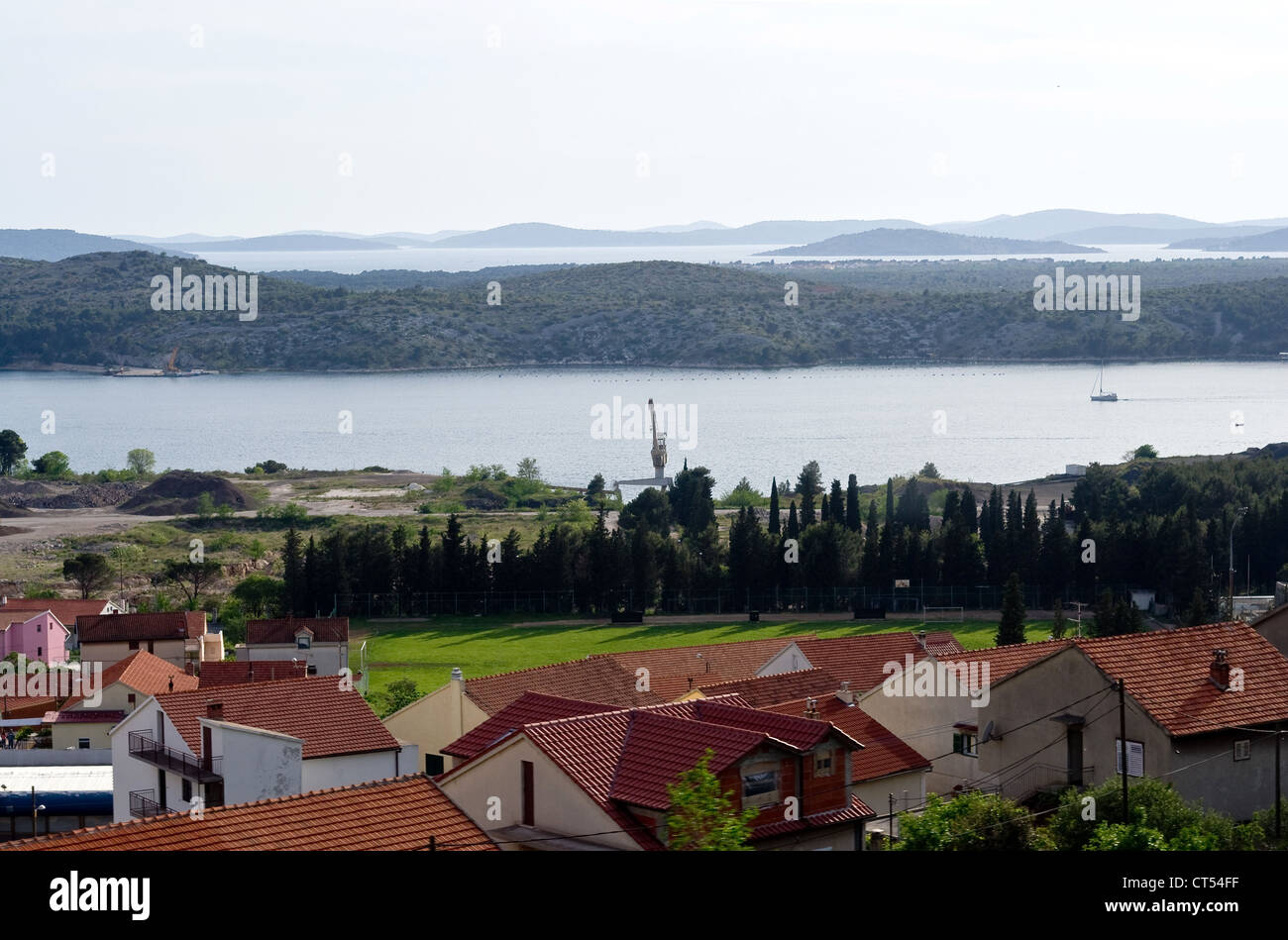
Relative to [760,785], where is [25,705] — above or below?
below

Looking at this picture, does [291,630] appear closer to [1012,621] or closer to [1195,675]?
[1012,621]

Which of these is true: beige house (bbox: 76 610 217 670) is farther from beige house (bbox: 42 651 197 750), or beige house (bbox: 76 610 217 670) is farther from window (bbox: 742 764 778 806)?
window (bbox: 742 764 778 806)

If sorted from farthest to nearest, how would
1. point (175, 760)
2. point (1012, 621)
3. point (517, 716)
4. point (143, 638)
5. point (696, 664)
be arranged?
point (1012, 621), point (143, 638), point (696, 664), point (175, 760), point (517, 716)

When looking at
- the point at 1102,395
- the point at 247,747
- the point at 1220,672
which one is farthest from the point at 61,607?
the point at 1102,395

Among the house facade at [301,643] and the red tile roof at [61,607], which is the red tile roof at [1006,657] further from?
the red tile roof at [61,607]

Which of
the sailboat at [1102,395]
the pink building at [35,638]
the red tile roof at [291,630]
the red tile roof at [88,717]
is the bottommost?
the pink building at [35,638]

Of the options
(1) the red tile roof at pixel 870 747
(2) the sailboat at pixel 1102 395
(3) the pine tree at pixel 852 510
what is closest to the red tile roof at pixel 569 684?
(1) the red tile roof at pixel 870 747
